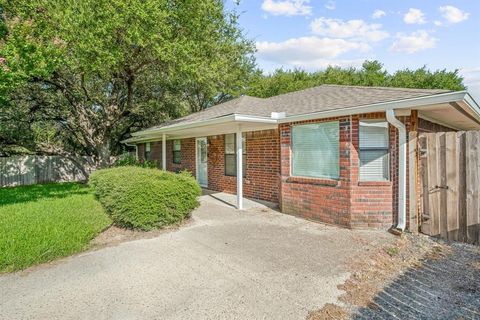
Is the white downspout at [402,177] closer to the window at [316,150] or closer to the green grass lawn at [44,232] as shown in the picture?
the window at [316,150]

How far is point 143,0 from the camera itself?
8.80 meters

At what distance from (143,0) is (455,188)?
955cm

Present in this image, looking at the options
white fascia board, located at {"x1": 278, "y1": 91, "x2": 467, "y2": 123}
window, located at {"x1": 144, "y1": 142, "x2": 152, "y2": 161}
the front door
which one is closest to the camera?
white fascia board, located at {"x1": 278, "y1": 91, "x2": 467, "y2": 123}

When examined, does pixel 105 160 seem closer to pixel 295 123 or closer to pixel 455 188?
pixel 295 123

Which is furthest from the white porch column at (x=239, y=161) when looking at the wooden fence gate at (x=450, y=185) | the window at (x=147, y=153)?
the window at (x=147, y=153)

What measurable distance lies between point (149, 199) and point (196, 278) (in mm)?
2803


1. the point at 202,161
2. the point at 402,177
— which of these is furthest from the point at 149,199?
the point at 202,161

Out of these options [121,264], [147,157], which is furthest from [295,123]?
[147,157]

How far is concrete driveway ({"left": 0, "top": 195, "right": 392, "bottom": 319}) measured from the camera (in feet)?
10.9

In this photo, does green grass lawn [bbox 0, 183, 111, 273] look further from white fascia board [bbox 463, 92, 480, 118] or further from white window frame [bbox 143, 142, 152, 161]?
white window frame [bbox 143, 142, 152, 161]

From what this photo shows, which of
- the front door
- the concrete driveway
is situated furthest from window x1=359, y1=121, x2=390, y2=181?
the front door

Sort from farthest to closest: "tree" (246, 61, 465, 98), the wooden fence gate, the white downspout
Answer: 1. "tree" (246, 61, 465, 98)
2. the white downspout
3. the wooden fence gate

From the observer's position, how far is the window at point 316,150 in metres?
6.65

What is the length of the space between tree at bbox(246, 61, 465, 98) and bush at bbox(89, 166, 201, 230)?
679 inches
